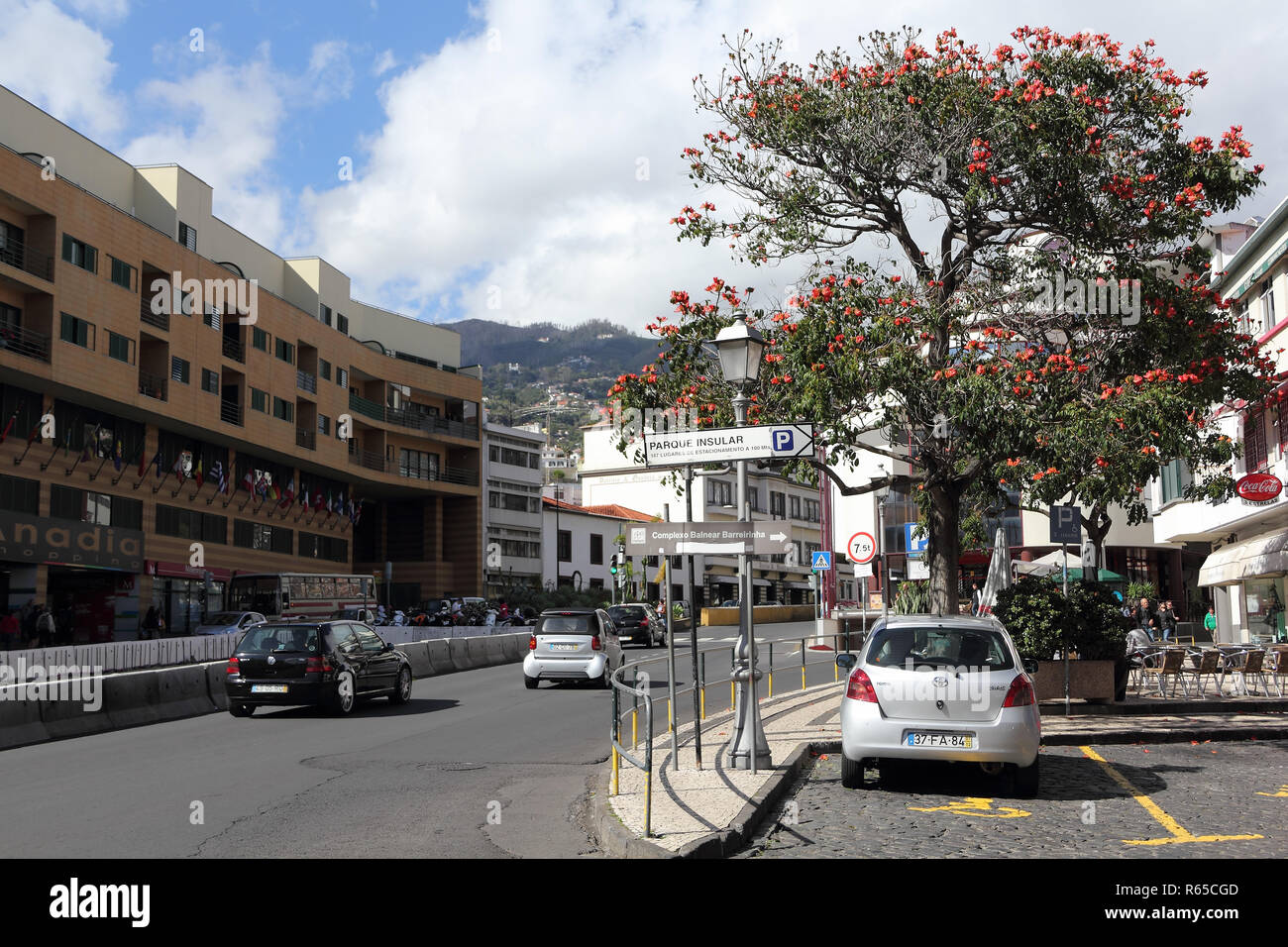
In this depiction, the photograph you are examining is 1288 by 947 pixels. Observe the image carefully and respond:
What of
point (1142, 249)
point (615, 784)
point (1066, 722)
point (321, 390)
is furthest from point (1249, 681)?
point (321, 390)

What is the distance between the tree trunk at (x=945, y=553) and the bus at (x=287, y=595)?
1253 inches

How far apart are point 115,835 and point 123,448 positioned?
39.6m

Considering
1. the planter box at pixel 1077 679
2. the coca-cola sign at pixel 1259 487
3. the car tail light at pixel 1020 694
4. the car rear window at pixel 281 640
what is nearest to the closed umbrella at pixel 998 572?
the planter box at pixel 1077 679

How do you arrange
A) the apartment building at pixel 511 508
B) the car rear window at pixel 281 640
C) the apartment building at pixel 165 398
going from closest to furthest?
the car rear window at pixel 281 640
the apartment building at pixel 165 398
the apartment building at pixel 511 508

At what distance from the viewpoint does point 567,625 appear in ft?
79.0

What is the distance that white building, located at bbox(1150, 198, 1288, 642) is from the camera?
24.5 m

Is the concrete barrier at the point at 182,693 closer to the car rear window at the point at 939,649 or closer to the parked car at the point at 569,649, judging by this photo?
the parked car at the point at 569,649

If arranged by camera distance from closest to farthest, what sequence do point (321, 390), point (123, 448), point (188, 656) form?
point (188, 656) < point (123, 448) < point (321, 390)

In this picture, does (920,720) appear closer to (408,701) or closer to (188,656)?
(408,701)

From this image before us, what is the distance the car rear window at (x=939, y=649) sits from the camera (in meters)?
10.3

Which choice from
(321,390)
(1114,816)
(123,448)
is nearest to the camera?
(1114,816)

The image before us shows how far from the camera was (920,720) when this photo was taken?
396 inches

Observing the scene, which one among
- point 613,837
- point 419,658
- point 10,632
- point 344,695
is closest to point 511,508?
point 10,632

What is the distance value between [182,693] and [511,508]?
6468 cm
